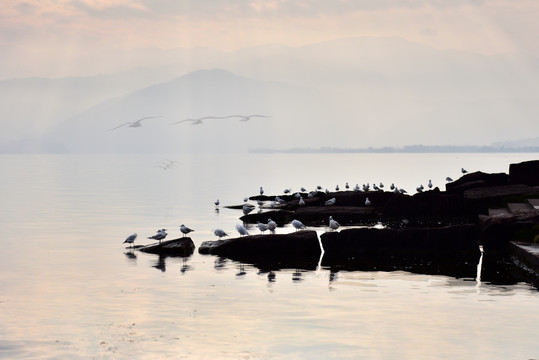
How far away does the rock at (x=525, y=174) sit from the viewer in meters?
56.3

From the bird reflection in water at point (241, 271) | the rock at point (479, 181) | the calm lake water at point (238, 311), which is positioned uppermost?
the rock at point (479, 181)

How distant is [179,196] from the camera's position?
285 ft

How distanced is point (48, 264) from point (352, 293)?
13001 millimetres

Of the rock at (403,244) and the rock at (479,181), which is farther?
the rock at (479,181)

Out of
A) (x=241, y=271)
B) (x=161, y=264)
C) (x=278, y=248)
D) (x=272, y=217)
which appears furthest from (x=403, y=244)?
(x=272, y=217)

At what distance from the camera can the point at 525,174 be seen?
5675 cm

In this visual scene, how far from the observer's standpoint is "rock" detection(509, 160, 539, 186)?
56.3 m

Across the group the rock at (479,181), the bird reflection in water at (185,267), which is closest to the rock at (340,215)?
the rock at (479,181)

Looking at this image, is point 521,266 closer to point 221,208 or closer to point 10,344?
point 10,344

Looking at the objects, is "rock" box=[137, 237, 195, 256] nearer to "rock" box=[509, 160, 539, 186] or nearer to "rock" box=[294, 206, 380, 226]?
"rock" box=[294, 206, 380, 226]

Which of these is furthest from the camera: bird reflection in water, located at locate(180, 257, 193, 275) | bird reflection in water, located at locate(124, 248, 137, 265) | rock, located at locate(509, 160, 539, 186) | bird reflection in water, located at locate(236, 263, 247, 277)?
rock, located at locate(509, 160, 539, 186)

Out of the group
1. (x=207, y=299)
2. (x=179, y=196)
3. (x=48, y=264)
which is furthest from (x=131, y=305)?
(x=179, y=196)

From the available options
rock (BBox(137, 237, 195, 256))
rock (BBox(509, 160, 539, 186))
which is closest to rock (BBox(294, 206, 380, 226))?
rock (BBox(509, 160, 539, 186))

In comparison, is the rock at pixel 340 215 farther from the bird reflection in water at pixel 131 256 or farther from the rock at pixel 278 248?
the rock at pixel 278 248
